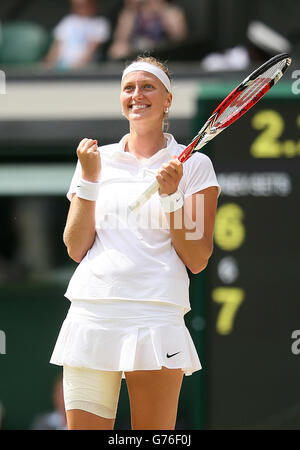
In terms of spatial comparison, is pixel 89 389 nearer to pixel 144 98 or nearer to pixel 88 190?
pixel 88 190

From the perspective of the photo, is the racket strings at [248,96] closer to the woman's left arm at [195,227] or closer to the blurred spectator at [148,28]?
the woman's left arm at [195,227]

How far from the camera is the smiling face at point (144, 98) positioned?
2.87 metres

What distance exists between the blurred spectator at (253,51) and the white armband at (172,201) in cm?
479

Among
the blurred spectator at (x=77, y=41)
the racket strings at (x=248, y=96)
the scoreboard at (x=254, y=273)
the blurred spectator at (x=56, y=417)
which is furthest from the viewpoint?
the blurred spectator at (x=77, y=41)

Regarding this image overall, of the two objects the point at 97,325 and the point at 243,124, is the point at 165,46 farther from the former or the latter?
the point at 97,325

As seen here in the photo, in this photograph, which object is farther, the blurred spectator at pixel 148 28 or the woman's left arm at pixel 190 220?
the blurred spectator at pixel 148 28

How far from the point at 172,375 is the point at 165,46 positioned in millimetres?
5419

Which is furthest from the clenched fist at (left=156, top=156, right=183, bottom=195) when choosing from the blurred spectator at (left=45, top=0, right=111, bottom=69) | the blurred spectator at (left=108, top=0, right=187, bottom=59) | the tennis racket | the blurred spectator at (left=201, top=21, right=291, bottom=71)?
the blurred spectator at (left=108, top=0, right=187, bottom=59)

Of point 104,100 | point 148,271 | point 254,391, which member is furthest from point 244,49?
point 148,271

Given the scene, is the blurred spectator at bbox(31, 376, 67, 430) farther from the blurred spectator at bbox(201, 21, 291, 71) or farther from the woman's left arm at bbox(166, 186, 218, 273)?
the woman's left arm at bbox(166, 186, 218, 273)

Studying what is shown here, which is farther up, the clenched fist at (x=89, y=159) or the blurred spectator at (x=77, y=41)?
the blurred spectator at (x=77, y=41)

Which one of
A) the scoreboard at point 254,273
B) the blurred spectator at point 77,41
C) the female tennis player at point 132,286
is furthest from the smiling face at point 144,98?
the blurred spectator at point 77,41

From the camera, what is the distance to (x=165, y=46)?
7.90 metres

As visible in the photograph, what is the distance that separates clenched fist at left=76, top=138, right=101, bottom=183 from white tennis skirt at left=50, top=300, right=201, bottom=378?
0.33 meters
